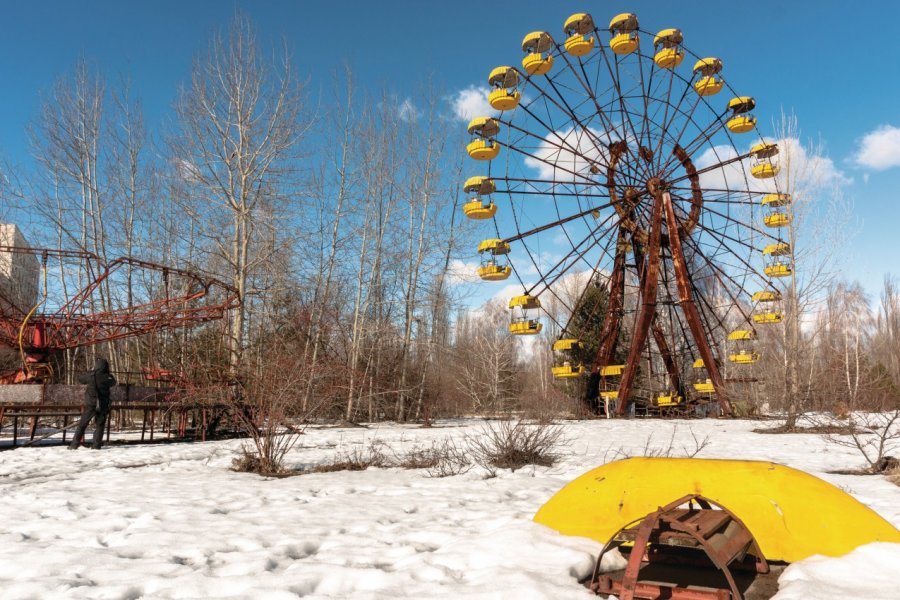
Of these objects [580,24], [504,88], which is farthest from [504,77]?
[580,24]

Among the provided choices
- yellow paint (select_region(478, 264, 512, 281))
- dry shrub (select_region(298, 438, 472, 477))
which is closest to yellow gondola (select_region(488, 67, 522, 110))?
yellow paint (select_region(478, 264, 512, 281))

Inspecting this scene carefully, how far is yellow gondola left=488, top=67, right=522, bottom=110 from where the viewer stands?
69.3ft

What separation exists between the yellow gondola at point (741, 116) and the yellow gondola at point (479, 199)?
9.24 meters

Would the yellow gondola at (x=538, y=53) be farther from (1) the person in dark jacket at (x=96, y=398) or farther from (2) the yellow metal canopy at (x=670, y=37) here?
(1) the person in dark jacket at (x=96, y=398)

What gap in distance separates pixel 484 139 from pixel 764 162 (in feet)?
34.0

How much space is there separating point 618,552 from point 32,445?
11363mm

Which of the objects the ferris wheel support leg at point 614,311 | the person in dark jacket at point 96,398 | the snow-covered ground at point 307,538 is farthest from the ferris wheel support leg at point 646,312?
the person in dark jacket at point 96,398

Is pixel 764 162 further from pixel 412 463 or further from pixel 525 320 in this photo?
pixel 412 463

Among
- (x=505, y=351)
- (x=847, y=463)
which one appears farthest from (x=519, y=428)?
(x=505, y=351)

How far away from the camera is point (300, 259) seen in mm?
23500

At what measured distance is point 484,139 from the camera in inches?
855

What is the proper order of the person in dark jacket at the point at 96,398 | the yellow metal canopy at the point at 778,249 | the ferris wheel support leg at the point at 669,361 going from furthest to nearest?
1. the ferris wheel support leg at the point at 669,361
2. the yellow metal canopy at the point at 778,249
3. the person in dark jacket at the point at 96,398

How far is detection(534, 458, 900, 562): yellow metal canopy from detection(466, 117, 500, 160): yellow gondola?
17.9 metres

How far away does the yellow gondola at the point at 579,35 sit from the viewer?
21.5 meters
